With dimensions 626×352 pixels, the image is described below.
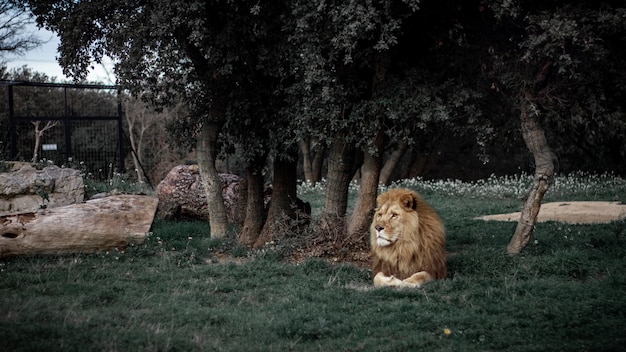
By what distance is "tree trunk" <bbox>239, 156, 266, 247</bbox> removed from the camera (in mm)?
11773

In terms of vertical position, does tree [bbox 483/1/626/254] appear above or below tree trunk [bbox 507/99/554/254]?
above

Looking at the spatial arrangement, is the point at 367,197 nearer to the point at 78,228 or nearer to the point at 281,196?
the point at 281,196

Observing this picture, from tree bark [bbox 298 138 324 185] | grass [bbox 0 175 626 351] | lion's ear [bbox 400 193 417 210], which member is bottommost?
grass [bbox 0 175 626 351]

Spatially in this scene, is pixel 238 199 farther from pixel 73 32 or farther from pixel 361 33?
pixel 361 33

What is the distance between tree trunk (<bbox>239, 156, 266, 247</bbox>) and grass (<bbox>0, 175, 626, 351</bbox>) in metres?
0.66

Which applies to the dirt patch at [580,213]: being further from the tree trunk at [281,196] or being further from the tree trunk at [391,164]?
the tree trunk at [391,164]

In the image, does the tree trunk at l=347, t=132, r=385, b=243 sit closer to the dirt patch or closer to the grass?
the grass

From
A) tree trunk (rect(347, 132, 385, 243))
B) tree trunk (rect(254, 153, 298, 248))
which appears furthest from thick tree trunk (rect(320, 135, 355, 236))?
tree trunk (rect(254, 153, 298, 248))

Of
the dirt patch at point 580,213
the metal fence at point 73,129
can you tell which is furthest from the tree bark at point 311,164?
the dirt patch at point 580,213

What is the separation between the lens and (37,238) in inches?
388

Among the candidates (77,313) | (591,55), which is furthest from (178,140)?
(591,55)

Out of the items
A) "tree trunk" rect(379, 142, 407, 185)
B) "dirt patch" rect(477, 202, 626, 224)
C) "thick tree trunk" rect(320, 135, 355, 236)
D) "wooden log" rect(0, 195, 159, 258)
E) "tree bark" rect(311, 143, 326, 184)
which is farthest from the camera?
"tree bark" rect(311, 143, 326, 184)

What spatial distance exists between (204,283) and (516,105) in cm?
511

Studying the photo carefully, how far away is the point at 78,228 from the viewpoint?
33.3 ft
